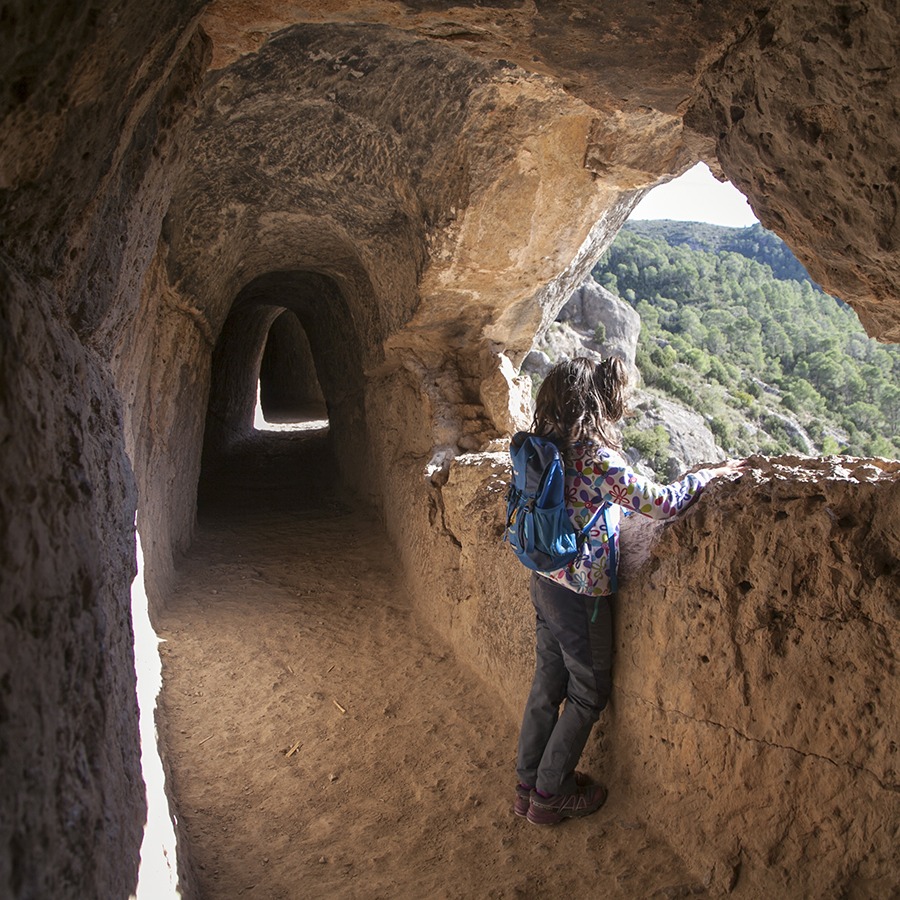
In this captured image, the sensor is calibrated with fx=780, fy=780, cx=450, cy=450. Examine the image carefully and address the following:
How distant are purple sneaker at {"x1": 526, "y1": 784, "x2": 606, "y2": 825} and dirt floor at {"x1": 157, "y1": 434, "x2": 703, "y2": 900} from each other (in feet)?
0.12

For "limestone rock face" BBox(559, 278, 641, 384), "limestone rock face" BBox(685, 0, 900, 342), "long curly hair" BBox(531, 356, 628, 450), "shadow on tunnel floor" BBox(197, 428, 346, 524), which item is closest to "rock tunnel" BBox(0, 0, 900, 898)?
"limestone rock face" BBox(685, 0, 900, 342)

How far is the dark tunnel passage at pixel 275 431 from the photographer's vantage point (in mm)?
7801

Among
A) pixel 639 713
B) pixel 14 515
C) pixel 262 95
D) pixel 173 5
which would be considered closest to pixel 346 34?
pixel 262 95

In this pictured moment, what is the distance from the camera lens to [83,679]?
155 cm

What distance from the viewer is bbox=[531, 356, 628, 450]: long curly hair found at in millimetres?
2605

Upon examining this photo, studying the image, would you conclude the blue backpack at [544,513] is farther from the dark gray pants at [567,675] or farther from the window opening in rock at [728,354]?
the window opening in rock at [728,354]

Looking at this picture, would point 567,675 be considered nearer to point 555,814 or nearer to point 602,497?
point 555,814

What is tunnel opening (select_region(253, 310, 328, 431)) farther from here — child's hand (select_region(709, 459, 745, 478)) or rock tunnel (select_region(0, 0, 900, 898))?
child's hand (select_region(709, 459, 745, 478))

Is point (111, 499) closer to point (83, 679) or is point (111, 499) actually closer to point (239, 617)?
point (83, 679)

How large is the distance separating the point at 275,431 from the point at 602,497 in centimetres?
1028

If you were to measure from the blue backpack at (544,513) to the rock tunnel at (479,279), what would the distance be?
0.33 meters

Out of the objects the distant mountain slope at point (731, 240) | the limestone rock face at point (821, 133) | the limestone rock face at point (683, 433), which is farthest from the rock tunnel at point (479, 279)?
the distant mountain slope at point (731, 240)

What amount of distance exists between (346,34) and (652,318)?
32940 mm

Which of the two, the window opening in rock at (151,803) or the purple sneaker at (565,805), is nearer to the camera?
the window opening in rock at (151,803)
